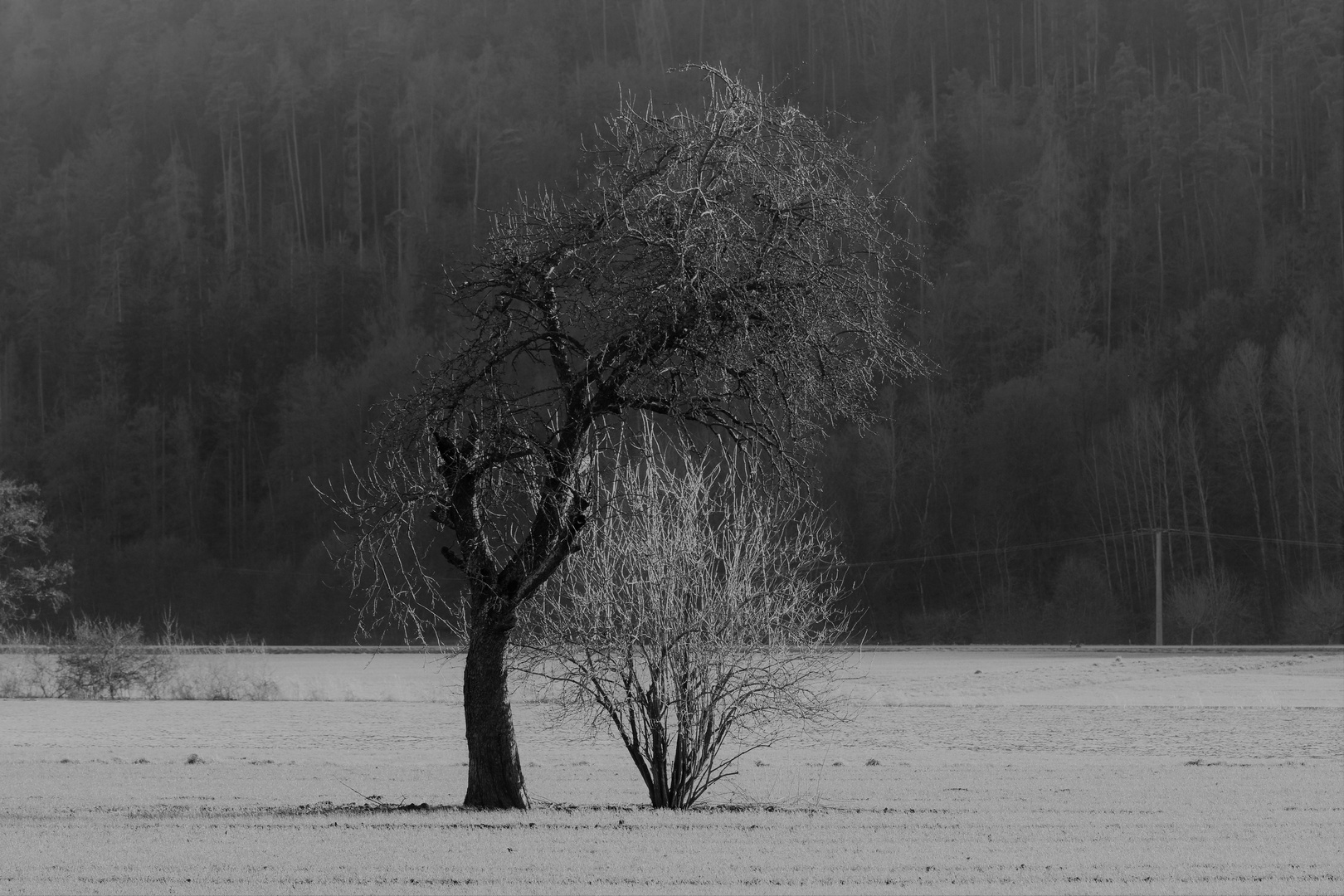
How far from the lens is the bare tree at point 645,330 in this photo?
50.4 feet

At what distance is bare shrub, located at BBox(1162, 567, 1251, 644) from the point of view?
2778 inches

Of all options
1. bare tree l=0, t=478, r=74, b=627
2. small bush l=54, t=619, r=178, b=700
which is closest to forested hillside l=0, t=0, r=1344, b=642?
bare tree l=0, t=478, r=74, b=627

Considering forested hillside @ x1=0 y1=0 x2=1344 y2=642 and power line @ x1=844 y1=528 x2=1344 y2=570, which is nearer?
power line @ x1=844 y1=528 x2=1344 y2=570

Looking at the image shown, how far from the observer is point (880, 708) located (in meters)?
34.7

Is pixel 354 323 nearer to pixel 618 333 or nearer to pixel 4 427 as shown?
pixel 4 427

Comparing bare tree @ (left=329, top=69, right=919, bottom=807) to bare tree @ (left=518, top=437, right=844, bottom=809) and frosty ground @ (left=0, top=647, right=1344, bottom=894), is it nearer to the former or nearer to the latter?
bare tree @ (left=518, top=437, right=844, bottom=809)

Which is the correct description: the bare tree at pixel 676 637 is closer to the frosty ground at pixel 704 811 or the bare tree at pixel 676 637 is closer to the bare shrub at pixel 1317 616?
the frosty ground at pixel 704 811

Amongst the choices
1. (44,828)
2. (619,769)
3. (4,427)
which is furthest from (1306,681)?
(4,427)

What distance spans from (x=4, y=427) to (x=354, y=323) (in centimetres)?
2309

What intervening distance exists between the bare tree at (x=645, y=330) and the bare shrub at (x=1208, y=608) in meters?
58.0

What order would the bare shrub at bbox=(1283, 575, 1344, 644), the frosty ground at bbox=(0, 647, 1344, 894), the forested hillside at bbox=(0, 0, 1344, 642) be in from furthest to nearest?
1. the forested hillside at bbox=(0, 0, 1344, 642)
2. the bare shrub at bbox=(1283, 575, 1344, 644)
3. the frosty ground at bbox=(0, 647, 1344, 894)

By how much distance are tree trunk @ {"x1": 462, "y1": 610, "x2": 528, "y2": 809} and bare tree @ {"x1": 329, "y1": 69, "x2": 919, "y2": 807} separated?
0.02 m


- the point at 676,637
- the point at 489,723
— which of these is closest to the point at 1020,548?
the point at 676,637

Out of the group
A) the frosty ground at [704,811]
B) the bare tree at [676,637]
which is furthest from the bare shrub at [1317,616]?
the bare tree at [676,637]
